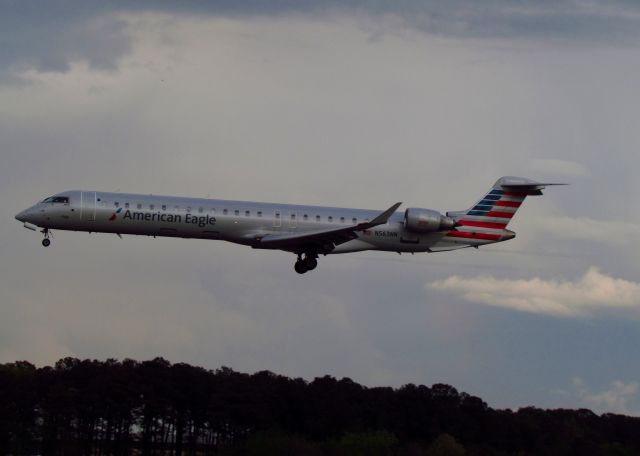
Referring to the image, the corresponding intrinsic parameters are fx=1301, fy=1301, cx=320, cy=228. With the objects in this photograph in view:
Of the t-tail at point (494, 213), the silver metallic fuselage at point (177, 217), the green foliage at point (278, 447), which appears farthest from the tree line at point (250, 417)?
the silver metallic fuselage at point (177, 217)

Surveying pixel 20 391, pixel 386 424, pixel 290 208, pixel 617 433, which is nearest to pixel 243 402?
pixel 386 424

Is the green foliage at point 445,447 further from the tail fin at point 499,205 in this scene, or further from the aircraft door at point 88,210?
the aircraft door at point 88,210

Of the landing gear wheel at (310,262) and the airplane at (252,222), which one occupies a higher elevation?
the airplane at (252,222)

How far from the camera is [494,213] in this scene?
226ft

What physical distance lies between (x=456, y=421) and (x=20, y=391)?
32964mm

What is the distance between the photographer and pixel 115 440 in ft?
302

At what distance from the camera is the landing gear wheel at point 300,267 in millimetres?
64750

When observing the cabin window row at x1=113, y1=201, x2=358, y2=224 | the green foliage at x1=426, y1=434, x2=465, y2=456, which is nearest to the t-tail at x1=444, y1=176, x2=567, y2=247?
the cabin window row at x1=113, y1=201, x2=358, y2=224

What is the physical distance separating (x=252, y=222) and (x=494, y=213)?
45.9 ft

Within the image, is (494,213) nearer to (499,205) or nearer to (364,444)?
(499,205)

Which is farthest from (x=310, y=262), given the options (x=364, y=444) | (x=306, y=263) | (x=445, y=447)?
(x=445, y=447)

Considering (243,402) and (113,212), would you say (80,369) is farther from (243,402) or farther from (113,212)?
(113,212)

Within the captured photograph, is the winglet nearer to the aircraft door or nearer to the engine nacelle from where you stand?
the engine nacelle

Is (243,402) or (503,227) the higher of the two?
(503,227)
